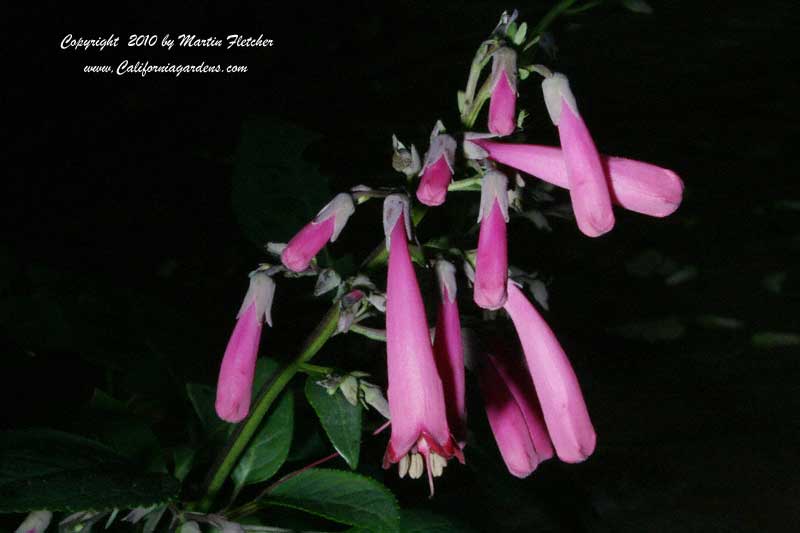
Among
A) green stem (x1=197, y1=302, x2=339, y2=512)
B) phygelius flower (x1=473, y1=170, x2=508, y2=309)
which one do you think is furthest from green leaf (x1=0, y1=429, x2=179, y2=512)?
phygelius flower (x1=473, y1=170, x2=508, y2=309)

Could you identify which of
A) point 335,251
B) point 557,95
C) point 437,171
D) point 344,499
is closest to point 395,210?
point 437,171

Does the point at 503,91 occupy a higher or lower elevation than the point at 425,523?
higher

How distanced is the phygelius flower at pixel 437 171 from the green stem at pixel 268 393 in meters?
0.11

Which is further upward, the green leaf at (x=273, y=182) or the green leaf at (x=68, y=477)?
the green leaf at (x=273, y=182)

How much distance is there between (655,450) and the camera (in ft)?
5.17

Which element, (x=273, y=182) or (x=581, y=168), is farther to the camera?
(x=273, y=182)

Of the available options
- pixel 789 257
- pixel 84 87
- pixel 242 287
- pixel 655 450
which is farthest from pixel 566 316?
pixel 789 257

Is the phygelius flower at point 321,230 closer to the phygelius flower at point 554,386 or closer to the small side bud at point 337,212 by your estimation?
the small side bud at point 337,212

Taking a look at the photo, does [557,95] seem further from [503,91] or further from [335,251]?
[335,251]

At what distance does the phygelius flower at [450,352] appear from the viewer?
59cm

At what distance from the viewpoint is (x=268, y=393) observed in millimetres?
656

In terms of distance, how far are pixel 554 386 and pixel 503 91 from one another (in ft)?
0.70

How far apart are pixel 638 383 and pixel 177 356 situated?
51.2 inches

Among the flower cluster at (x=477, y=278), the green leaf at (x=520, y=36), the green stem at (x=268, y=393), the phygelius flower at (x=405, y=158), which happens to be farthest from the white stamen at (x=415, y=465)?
the green leaf at (x=520, y=36)
